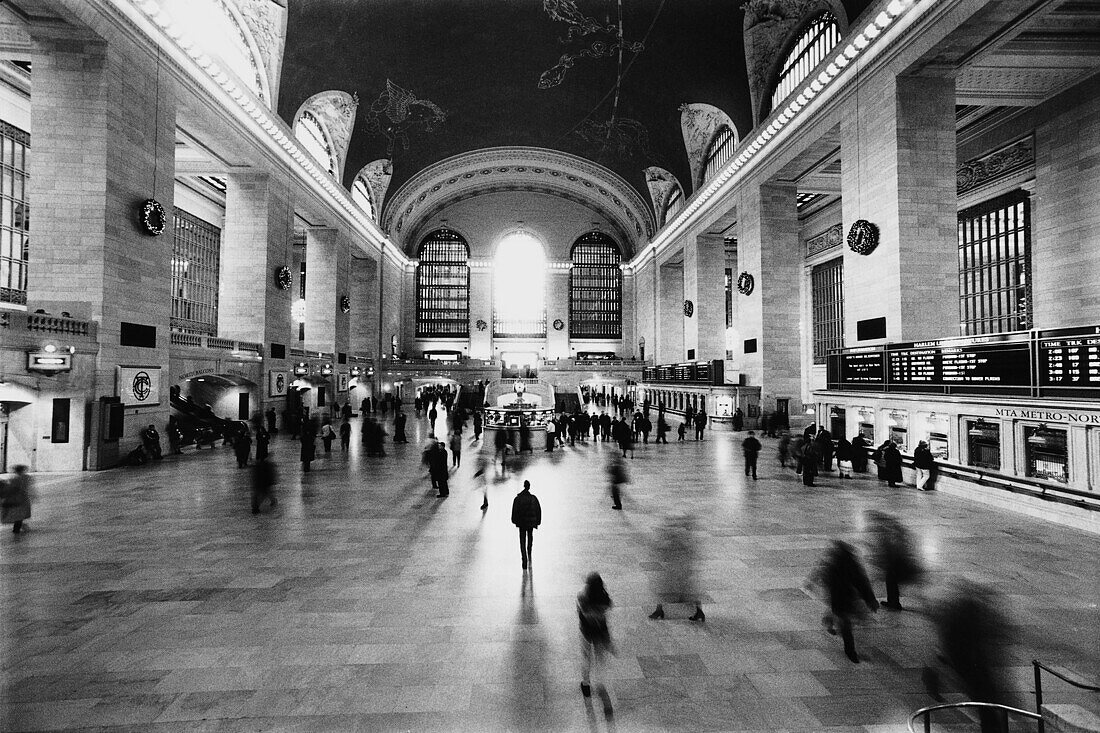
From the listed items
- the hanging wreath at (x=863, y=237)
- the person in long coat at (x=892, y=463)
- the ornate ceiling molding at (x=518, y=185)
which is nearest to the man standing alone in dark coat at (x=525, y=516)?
the person in long coat at (x=892, y=463)

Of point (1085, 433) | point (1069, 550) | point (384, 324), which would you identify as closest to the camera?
point (1069, 550)

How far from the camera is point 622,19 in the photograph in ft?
59.2

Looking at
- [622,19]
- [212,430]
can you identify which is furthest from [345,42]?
[212,430]

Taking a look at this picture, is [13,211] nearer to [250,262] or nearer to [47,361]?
[250,262]

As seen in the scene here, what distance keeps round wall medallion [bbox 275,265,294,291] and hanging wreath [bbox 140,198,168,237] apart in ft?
18.9

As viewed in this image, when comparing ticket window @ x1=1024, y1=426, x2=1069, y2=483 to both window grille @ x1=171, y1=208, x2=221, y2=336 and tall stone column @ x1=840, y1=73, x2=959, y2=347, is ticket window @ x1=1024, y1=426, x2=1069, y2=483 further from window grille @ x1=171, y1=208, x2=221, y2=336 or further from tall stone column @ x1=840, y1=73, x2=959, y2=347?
window grille @ x1=171, y1=208, x2=221, y2=336

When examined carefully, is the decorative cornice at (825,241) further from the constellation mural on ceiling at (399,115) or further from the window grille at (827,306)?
the constellation mural on ceiling at (399,115)

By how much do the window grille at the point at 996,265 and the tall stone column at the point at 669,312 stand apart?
15.3 m

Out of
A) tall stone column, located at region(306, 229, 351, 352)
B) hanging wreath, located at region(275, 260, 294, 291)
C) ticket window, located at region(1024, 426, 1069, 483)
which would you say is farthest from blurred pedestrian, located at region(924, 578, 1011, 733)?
tall stone column, located at region(306, 229, 351, 352)

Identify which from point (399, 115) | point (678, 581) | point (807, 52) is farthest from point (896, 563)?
point (399, 115)

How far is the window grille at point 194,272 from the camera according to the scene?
22.0 metres

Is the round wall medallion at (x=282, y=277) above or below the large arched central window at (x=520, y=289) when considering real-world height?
below

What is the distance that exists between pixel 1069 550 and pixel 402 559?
731 cm

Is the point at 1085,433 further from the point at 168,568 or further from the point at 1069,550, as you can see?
the point at 168,568
